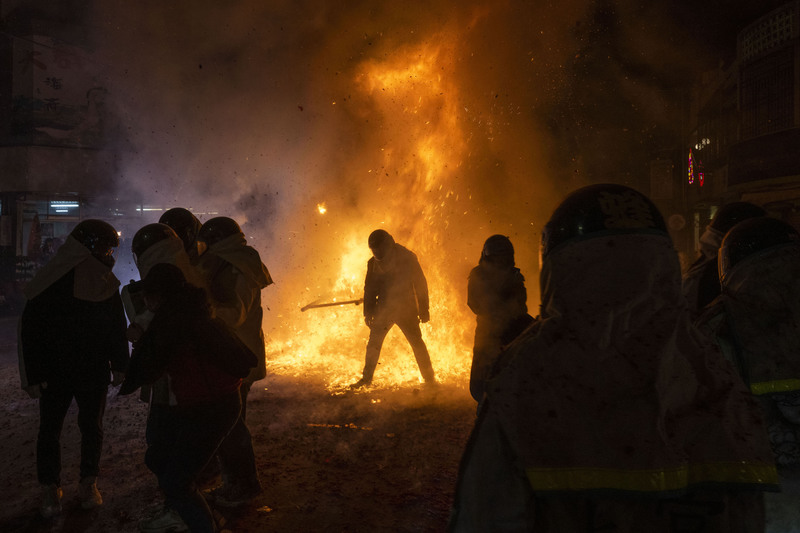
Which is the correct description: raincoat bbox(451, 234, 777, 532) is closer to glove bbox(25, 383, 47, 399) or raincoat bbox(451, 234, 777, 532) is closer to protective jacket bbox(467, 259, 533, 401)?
protective jacket bbox(467, 259, 533, 401)

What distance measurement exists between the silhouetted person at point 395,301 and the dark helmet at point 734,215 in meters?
3.86

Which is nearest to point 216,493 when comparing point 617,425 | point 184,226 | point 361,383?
point 184,226

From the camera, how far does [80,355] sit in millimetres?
3316

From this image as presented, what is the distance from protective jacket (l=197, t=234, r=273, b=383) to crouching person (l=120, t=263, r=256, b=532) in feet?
2.17

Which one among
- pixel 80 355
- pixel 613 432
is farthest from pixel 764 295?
pixel 80 355

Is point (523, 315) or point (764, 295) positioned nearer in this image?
point (764, 295)

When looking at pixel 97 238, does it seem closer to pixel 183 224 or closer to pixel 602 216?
pixel 183 224

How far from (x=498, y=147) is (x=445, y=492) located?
10.6 meters

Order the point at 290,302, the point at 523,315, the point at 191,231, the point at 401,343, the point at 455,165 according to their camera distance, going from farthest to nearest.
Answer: the point at 290,302
the point at 455,165
the point at 401,343
the point at 191,231
the point at 523,315

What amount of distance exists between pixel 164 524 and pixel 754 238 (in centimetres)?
371

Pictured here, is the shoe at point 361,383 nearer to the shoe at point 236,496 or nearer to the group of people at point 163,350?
the group of people at point 163,350

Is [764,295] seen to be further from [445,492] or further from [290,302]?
[290,302]

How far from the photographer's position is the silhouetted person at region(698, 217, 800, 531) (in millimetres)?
1905

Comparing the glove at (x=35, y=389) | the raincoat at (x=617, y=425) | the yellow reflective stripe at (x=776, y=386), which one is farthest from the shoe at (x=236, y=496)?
the yellow reflective stripe at (x=776, y=386)
